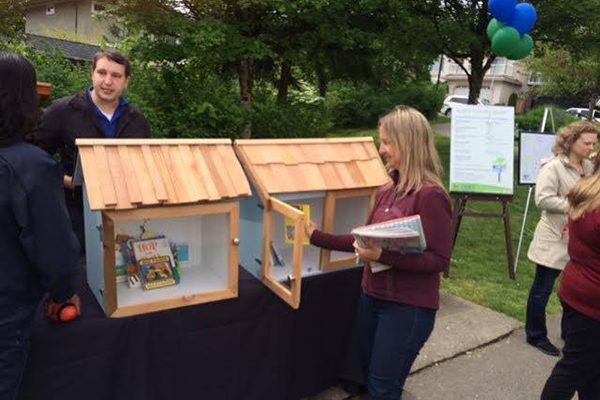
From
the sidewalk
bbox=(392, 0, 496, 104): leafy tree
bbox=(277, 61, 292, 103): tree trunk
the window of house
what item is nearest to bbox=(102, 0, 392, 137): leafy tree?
bbox=(277, 61, 292, 103): tree trunk

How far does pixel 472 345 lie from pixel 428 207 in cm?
221

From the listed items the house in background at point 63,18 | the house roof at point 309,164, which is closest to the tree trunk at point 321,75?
the house roof at point 309,164

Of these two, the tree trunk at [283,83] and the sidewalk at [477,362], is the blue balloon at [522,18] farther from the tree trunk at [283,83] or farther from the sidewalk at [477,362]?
the tree trunk at [283,83]

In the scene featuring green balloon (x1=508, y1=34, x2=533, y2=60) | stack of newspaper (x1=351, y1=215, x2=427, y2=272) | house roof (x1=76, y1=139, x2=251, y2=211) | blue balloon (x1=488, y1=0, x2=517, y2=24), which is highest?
blue balloon (x1=488, y1=0, x2=517, y2=24)

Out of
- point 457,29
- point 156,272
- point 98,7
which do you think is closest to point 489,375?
point 156,272

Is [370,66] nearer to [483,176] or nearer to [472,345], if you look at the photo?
[483,176]

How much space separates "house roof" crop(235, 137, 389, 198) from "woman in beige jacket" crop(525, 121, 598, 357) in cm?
146

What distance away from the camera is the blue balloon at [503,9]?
5.39m

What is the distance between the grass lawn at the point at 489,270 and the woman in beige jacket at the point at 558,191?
1.04 meters

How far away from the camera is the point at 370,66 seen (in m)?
11.1

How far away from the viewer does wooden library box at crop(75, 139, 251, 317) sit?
1.75 m

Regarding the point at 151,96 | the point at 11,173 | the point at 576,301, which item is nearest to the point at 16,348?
the point at 11,173

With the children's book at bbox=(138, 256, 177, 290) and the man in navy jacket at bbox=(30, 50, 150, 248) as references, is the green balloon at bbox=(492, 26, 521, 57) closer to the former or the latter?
the man in navy jacket at bbox=(30, 50, 150, 248)

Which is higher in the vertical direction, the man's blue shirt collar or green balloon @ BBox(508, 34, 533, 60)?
green balloon @ BBox(508, 34, 533, 60)
